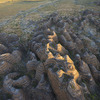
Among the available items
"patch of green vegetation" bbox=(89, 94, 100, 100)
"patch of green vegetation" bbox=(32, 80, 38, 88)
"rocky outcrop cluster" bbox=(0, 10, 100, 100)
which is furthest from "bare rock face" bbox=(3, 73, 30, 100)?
"patch of green vegetation" bbox=(89, 94, 100, 100)

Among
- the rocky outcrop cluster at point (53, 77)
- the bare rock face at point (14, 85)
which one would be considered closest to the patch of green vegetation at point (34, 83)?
the rocky outcrop cluster at point (53, 77)

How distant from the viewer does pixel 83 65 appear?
715 inches

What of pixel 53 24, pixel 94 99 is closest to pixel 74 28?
pixel 53 24

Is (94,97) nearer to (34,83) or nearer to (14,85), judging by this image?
(34,83)

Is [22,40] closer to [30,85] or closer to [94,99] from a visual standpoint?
[30,85]

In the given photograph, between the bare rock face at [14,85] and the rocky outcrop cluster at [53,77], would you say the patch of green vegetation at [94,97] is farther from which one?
the bare rock face at [14,85]

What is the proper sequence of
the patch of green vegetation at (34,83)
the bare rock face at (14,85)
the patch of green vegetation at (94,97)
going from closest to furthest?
the patch of green vegetation at (94,97) → the bare rock face at (14,85) → the patch of green vegetation at (34,83)

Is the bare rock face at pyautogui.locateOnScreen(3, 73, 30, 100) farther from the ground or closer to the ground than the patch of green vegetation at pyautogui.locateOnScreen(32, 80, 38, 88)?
farther from the ground

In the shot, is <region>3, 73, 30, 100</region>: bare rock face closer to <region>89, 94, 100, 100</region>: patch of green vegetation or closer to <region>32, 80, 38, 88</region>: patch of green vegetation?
<region>32, 80, 38, 88</region>: patch of green vegetation

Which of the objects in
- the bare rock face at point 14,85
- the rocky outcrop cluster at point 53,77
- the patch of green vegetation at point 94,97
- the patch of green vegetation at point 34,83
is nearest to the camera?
the rocky outcrop cluster at point 53,77

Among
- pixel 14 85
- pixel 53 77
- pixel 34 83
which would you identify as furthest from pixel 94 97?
pixel 14 85

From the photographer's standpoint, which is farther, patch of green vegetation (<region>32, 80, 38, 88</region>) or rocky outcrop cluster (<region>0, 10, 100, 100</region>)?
patch of green vegetation (<region>32, 80, 38, 88</region>)

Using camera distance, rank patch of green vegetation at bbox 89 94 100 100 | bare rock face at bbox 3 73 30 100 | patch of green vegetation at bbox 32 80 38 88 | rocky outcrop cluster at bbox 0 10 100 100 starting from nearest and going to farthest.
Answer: rocky outcrop cluster at bbox 0 10 100 100
patch of green vegetation at bbox 89 94 100 100
bare rock face at bbox 3 73 30 100
patch of green vegetation at bbox 32 80 38 88

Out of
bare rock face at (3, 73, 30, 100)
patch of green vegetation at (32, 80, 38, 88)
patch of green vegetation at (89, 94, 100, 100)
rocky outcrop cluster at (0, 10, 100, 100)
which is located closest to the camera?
rocky outcrop cluster at (0, 10, 100, 100)
